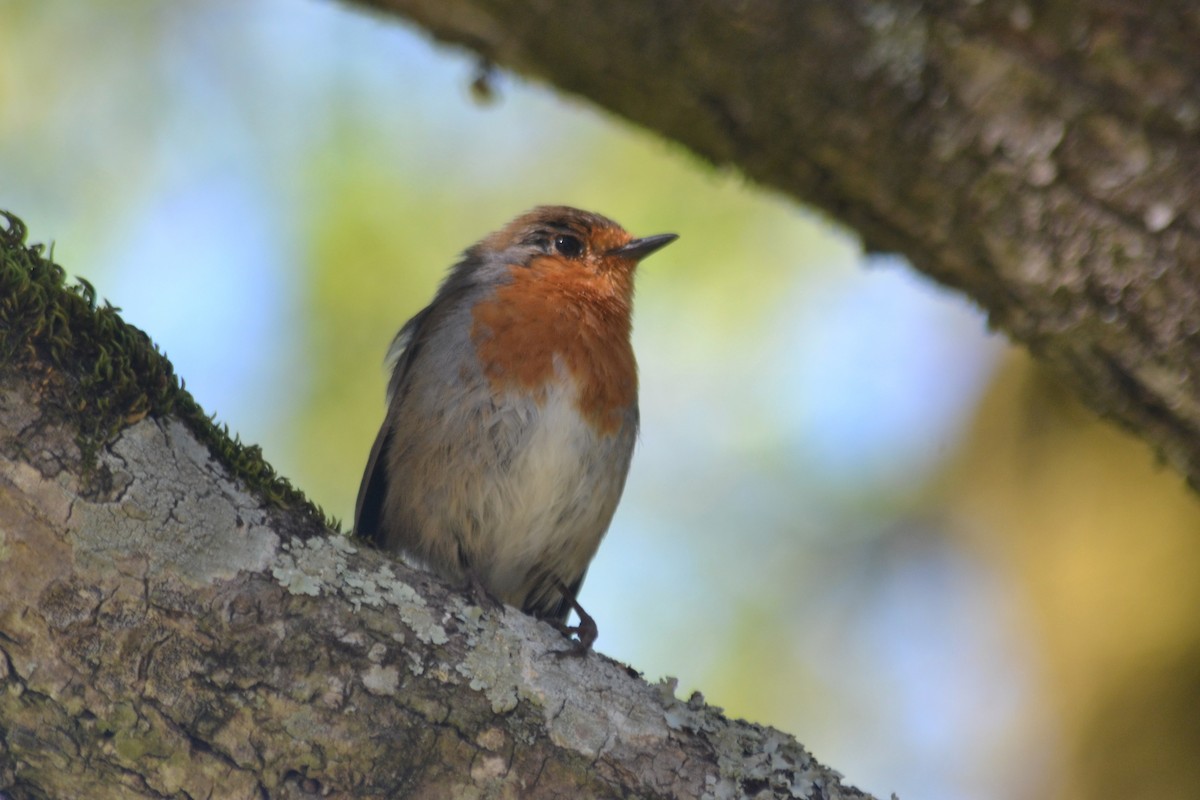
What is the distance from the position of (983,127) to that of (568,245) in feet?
10.8

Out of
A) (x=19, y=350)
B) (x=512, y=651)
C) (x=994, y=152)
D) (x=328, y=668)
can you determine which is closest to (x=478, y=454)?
(x=512, y=651)

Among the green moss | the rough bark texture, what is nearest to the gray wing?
the green moss

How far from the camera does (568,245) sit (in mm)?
5500

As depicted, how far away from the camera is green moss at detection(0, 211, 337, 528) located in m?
2.62

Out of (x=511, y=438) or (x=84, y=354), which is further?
(x=511, y=438)

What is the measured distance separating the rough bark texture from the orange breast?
6.57 feet

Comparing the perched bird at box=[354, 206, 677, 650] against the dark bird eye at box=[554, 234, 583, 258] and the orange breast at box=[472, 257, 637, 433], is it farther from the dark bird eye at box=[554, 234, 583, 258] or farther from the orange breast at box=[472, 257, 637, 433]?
the dark bird eye at box=[554, 234, 583, 258]

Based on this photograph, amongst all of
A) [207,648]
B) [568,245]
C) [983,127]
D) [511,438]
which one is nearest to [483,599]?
[207,648]

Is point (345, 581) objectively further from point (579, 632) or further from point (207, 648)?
point (579, 632)

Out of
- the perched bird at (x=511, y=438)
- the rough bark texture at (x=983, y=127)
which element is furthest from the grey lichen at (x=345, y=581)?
the rough bark texture at (x=983, y=127)

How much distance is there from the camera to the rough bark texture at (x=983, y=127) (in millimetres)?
2281

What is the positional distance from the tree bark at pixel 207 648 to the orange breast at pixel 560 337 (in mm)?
1647

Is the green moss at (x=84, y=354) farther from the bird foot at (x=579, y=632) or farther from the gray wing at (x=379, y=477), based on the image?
the gray wing at (x=379, y=477)

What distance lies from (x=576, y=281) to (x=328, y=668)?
276cm
